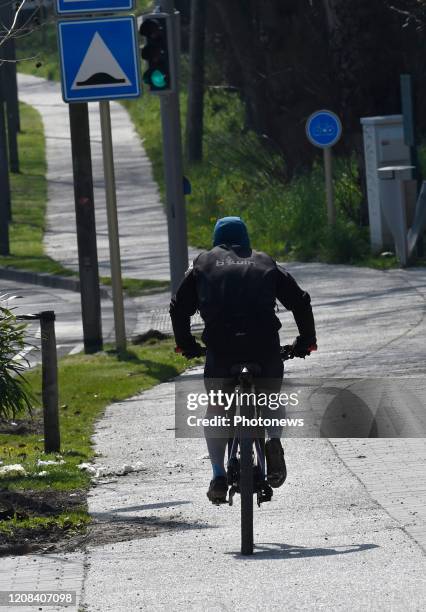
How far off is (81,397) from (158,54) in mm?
4592

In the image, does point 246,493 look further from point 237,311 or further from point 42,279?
point 42,279

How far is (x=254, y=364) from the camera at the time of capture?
299 inches

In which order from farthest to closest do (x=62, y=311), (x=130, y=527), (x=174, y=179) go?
(x=62, y=311) → (x=174, y=179) → (x=130, y=527)

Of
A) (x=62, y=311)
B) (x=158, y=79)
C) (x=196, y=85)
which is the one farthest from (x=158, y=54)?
(x=196, y=85)

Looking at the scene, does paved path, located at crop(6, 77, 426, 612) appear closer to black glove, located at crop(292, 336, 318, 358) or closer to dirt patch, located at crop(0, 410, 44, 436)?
dirt patch, located at crop(0, 410, 44, 436)

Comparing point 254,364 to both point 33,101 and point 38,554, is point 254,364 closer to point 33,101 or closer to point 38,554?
point 38,554

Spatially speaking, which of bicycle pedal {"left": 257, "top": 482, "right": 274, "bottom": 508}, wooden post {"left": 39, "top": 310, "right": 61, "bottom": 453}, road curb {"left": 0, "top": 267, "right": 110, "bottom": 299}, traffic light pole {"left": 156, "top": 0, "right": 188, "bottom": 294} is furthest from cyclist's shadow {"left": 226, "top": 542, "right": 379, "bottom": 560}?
road curb {"left": 0, "top": 267, "right": 110, "bottom": 299}

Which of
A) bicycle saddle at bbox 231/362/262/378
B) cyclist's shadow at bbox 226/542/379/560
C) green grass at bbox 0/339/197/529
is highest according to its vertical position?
bicycle saddle at bbox 231/362/262/378

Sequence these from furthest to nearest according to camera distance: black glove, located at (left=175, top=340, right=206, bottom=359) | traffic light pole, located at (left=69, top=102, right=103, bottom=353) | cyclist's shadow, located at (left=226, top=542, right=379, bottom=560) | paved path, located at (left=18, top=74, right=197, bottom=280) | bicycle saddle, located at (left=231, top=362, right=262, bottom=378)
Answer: paved path, located at (left=18, top=74, right=197, bottom=280)
traffic light pole, located at (left=69, top=102, right=103, bottom=353)
black glove, located at (left=175, top=340, right=206, bottom=359)
bicycle saddle, located at (left=231, top=362, right=262, bottom=378)
cyclist's shadow, located at (left=226, top=542, right=379, bottom=560)

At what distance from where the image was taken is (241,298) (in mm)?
7570

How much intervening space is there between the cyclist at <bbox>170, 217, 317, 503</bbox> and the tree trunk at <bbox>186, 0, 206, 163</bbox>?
30307 millimetres

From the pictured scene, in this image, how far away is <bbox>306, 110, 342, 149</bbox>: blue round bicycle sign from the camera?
24188 millimetres

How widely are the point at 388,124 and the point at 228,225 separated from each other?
15.6 meters

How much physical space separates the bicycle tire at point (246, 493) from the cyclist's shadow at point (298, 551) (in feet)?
0.22
